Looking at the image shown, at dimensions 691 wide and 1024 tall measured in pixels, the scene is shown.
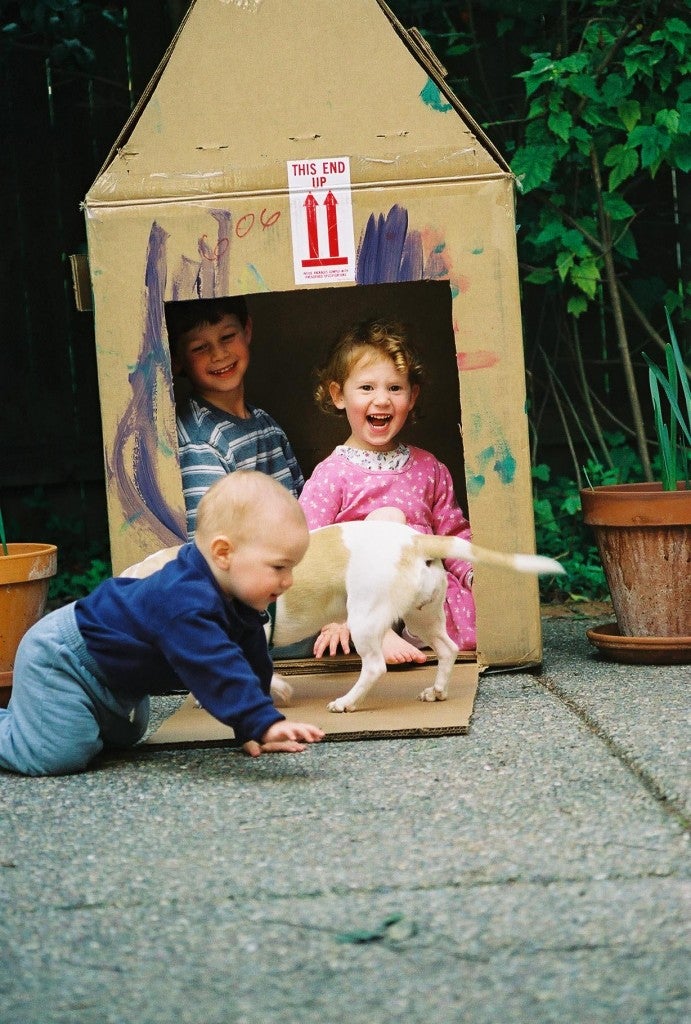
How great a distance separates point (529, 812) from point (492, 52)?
3331 millimetres

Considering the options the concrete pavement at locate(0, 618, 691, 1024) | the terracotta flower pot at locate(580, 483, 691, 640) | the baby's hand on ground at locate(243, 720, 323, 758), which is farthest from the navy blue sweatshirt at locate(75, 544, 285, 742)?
the terracotta flower pot at locate(580, 483, 691, 640)

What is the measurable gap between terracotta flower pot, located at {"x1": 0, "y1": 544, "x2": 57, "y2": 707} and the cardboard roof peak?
2.90ft

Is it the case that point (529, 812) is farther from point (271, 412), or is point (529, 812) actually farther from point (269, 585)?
point (271, 412)

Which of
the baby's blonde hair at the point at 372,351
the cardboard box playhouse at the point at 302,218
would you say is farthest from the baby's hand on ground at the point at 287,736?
the baby's blonde hair at the point at 372,351

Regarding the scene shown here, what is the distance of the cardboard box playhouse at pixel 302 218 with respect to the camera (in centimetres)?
288

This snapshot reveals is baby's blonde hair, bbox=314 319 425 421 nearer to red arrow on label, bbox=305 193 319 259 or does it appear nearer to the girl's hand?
red arrow on label, bbox=305 193 319 259

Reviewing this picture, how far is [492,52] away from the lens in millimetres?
4430

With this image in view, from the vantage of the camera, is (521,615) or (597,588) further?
(597,588)

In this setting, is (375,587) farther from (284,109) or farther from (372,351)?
(284,109)

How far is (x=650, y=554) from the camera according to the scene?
3.00 metres

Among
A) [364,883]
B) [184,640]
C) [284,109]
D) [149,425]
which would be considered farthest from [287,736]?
[284,109]

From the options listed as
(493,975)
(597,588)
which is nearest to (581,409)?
(597,588)

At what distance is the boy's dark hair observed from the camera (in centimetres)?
351

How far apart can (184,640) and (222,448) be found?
1.37 m
